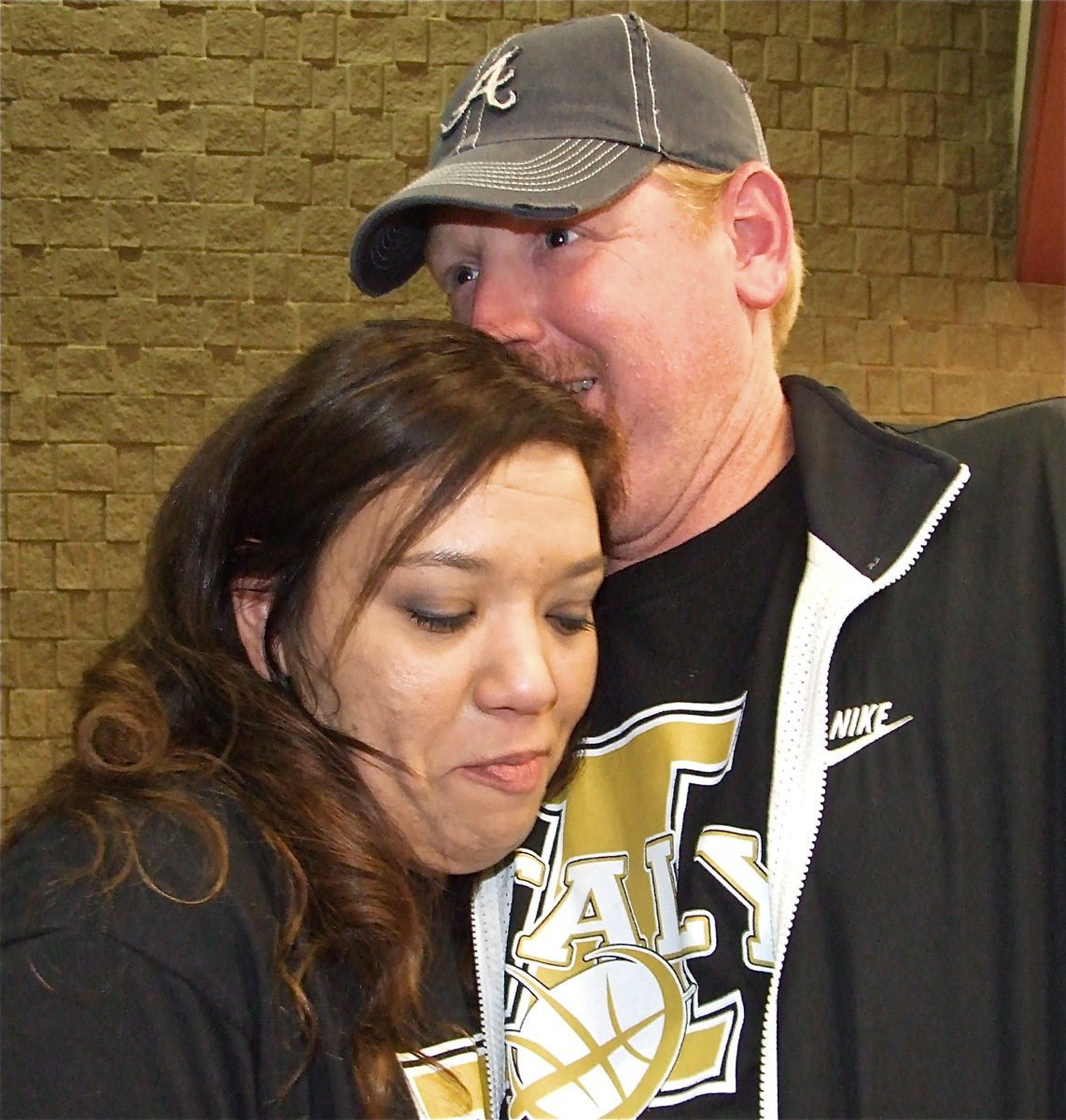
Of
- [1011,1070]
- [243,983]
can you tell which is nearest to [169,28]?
[243,983]

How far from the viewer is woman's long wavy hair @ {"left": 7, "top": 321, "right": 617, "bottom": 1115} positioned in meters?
0.98

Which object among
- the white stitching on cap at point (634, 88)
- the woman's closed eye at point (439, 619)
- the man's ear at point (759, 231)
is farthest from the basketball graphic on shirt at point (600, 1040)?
the white stitching on cap at point (634, 88)

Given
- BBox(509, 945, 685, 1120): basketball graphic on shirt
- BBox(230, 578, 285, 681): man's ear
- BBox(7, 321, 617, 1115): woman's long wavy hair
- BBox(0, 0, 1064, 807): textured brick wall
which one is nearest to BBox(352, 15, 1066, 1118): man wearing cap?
BBox(509, 945, 685, 1120): basketball graphic on shirt

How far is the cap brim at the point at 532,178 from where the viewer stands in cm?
123

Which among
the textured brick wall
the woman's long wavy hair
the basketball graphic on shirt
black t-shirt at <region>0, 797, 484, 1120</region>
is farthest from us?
the textured brick wall

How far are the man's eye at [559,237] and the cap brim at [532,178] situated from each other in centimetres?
7

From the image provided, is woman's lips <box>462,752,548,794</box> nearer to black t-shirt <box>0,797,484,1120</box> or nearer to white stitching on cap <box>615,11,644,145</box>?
black t-shirt <box>0,797,484,1120</box>

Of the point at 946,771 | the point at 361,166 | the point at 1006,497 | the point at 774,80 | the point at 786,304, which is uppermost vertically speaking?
the point at 774,80

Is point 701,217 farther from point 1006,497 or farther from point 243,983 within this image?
point 243,983

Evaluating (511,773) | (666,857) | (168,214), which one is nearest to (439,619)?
(511,773)

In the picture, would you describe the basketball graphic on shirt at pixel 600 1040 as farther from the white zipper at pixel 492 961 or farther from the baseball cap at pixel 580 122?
the baseball cap at pixel 580 122

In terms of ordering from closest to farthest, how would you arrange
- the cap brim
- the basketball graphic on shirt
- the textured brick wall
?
the basketball graphic on shirt, the cap brim, the textured brick wall

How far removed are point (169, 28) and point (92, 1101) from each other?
9.61 ft

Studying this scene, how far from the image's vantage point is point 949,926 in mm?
1003
